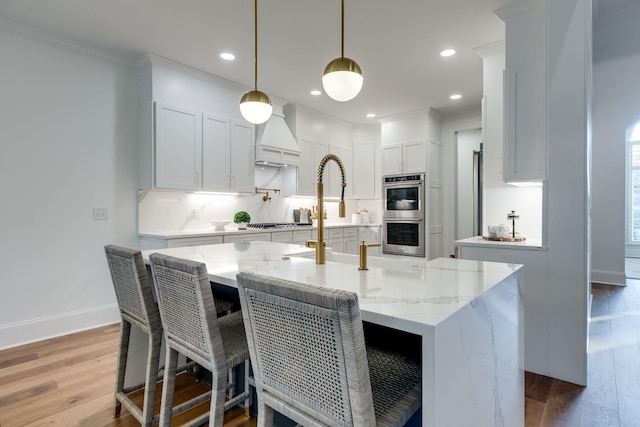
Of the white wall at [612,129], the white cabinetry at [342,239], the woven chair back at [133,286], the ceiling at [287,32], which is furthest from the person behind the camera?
the white cabinetry at [342,239]

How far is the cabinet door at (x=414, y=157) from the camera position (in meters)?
5.50

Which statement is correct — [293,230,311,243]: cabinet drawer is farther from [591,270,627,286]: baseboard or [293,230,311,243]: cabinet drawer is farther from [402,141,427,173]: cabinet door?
[591,270,627,286]: baseboard

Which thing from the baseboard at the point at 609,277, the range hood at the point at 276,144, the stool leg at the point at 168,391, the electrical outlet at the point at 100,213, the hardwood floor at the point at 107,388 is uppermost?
the range hood at the point at 276,144

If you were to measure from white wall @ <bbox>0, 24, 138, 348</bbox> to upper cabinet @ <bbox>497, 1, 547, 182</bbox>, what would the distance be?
363 cm

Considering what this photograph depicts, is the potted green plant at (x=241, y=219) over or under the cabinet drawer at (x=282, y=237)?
over

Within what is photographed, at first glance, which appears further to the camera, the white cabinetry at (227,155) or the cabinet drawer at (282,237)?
the cabinet drawer at (282,237)

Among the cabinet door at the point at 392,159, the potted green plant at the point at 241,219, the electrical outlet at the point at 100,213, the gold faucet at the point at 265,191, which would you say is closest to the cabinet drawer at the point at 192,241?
the potted green plant at the point at 241,219

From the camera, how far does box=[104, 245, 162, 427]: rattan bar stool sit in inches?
64.2

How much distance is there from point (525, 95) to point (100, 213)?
395 cm

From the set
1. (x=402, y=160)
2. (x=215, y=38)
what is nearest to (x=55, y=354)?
(x=215, y=38)

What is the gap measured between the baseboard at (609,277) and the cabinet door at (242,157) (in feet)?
16.7

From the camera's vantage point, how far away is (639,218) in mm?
7414

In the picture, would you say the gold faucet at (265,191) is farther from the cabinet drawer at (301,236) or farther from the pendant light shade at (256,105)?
the pendant light shade at (256,105)

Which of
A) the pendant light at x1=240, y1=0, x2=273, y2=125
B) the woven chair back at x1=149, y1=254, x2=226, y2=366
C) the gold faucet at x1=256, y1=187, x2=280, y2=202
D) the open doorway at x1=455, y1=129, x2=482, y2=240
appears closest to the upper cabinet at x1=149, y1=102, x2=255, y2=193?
the gold faucet at x1=256, y1=187, x2=280, y2=202
